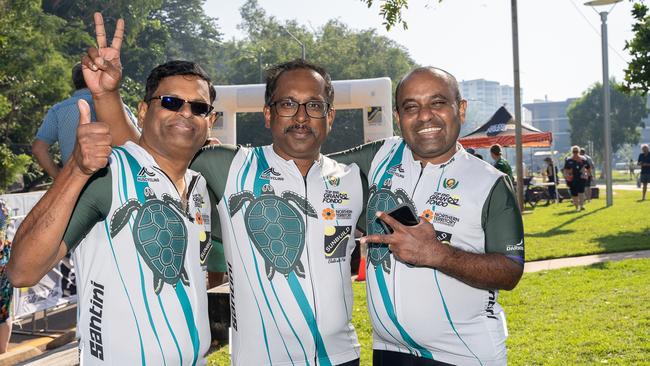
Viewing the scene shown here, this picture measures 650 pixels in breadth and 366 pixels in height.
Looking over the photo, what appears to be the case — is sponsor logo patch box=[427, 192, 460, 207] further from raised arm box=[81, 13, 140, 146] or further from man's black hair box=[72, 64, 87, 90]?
man's black hair box=[72, 64, 87, 90]

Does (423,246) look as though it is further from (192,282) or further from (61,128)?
(61,128)

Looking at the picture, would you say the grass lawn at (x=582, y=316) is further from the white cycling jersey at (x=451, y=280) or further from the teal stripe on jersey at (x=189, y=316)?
the teal stripe on jersey at (x=189, y=316)

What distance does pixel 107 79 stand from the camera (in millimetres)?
3096

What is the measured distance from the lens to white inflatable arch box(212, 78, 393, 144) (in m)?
19.1

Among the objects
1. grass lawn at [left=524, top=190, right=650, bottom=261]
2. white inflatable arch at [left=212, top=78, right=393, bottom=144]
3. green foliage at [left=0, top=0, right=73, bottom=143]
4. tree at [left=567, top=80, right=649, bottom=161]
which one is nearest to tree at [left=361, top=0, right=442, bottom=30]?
grass lawn at [left=524, top=190, right=650, bottom=261]

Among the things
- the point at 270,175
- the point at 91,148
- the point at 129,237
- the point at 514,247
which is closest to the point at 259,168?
the point at 270,175

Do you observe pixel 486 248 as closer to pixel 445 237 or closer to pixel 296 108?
pixel 445 237

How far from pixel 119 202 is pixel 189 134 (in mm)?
499

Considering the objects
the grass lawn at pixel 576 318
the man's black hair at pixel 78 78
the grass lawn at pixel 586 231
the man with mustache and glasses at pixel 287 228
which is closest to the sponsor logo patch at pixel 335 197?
the man with mustache and glasses at pixel 287 228

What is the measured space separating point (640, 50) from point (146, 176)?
1511 cm

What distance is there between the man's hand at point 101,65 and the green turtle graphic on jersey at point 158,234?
55 cm

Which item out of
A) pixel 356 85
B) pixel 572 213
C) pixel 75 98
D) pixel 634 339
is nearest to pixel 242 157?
pixel 75 98

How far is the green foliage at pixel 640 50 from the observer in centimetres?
1533

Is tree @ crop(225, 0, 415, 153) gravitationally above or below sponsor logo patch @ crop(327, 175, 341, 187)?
above
